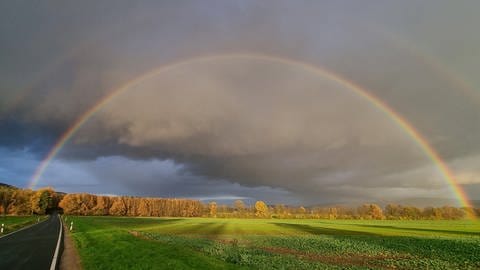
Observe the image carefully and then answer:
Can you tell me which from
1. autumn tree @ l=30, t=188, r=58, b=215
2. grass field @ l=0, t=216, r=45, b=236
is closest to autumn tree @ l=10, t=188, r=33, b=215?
autumn tree @ l=30, t=188, r=58, b=215

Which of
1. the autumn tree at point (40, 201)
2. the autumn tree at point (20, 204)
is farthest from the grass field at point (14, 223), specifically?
the autumn tree at point (40, 201)

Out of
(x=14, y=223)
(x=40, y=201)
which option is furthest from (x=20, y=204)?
(x=14, y=223)

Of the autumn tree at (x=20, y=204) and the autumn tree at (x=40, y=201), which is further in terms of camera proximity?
the autumn tree at (x=40, y=201)

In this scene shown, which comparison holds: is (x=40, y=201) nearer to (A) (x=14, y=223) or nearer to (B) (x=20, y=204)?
(B) (x=20, y=204)

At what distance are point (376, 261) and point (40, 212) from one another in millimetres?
197013

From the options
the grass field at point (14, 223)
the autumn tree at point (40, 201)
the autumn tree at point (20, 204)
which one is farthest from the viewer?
the autumn tree at point (40, 201)

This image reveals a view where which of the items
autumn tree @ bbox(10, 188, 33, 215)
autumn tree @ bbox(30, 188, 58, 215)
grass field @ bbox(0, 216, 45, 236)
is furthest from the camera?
autumn tree @ bbox(30, 188, 58, 215)

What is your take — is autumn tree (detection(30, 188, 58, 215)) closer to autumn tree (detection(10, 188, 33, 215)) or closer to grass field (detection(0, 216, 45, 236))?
autumn tree (detection(10, 188, 33, 215))

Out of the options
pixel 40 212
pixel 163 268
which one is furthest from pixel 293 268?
pixel 40 212

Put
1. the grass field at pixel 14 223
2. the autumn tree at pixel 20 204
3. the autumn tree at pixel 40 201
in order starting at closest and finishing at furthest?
the grass field at pixel 14 223, the autumn tree at pixel 20 204, the autumn tree at pixel 40 201

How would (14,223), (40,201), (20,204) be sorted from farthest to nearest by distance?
(40,201), (20,204), (14,223)

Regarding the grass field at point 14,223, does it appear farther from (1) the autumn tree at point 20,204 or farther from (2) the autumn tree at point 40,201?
(2) the autumn tree at point 40,201

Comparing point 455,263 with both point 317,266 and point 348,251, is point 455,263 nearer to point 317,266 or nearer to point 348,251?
point 348,251

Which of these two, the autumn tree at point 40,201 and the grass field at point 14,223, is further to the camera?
the autumn tree at point 40,201
